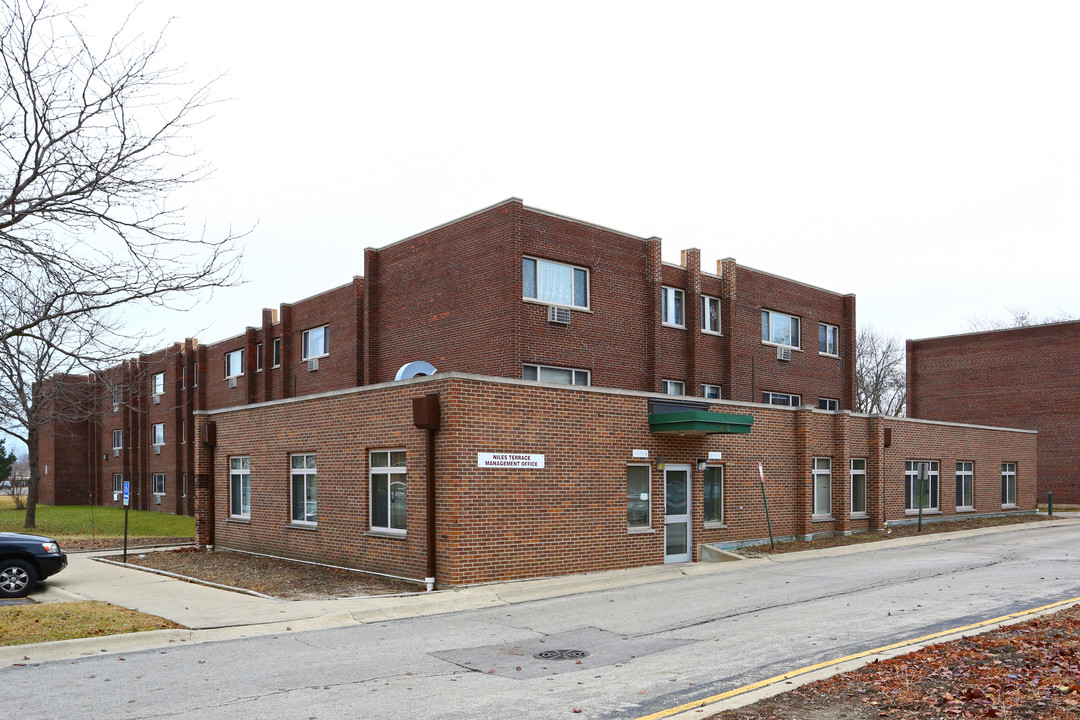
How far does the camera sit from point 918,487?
1143 inches

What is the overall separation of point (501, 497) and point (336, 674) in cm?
714

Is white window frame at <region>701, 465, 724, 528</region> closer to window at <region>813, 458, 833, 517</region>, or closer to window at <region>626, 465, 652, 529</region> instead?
window at <region>626, 465, 652, 529</region>

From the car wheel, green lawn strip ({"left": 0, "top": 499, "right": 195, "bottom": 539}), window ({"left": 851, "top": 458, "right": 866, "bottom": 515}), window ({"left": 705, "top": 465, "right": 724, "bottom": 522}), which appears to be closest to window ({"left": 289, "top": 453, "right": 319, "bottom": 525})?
the car wheel

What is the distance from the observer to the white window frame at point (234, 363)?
40.2 meters

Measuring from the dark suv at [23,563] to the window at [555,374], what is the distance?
1159cm

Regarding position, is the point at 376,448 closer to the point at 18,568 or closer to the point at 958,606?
the point at 18,568

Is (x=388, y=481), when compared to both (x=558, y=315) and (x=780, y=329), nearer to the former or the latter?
(x=558, y=315)

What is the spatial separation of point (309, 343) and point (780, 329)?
716 inches

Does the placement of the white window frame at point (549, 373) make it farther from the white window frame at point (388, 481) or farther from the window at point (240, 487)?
the window at point (240, 487)

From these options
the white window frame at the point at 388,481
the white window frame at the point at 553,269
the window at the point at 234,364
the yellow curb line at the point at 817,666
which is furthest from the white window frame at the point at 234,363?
the yellow curb line at the point at 817,666

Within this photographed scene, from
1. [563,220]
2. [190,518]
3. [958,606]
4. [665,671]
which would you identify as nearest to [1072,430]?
[563,220]

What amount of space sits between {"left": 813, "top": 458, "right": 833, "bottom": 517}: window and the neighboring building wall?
15cm

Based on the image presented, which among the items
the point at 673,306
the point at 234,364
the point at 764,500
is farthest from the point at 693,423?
the point at 234,364

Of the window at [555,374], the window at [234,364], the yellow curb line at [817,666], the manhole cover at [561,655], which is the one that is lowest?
the manhole cover at [561,655]
